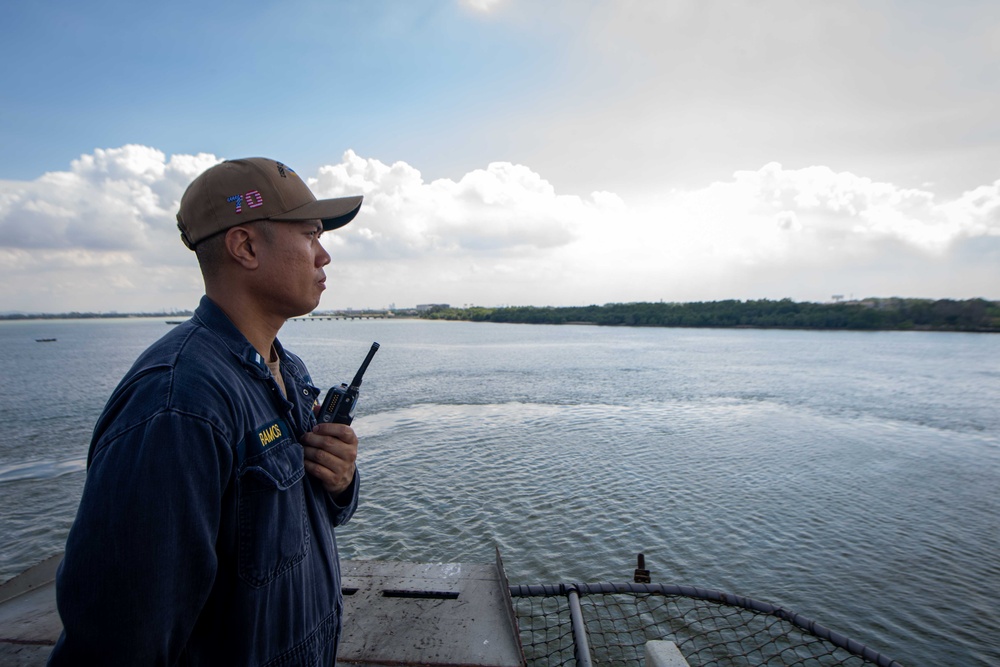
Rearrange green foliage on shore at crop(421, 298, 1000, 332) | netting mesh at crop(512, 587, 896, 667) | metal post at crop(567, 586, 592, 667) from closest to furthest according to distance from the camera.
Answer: metal post at crop(567, 586, 592, 667) → netting mesh at crop(512, 587, 896, 667) → green foliage on shore at crop(421, 298, 1000, 332)

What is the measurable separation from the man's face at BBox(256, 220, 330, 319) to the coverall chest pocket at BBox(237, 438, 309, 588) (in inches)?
21.0

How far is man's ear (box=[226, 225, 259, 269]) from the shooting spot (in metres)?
1.92

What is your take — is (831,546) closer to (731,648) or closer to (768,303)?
(731,648)

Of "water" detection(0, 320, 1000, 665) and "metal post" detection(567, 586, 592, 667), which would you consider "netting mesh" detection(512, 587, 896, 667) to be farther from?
"metal post" detection(567, 586, 592, 667)

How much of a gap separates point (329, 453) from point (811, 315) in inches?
5037

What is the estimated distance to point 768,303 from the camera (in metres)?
124

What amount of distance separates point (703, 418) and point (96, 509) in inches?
1044

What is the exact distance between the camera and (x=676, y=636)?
8.55 meters

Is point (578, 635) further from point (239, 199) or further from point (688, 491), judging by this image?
point (688, 491)

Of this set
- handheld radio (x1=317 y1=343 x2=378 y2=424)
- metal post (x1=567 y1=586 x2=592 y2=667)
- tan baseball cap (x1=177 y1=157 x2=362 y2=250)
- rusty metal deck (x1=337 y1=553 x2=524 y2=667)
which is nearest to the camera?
tan baseball cap (x1=177 y1=157 x2=362 y2=250)

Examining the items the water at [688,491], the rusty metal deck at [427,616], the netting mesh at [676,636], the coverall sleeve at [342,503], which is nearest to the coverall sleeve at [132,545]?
the coverall sleeve at [342,503]

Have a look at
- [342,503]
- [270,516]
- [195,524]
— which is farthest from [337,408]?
[195,524]

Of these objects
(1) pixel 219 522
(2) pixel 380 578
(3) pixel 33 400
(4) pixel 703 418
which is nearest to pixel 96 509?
(1) pixel 219 522

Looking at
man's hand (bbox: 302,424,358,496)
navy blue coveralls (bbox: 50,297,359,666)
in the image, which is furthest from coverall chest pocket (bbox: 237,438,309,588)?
man's hand (bbox: 302,424,358,496)
